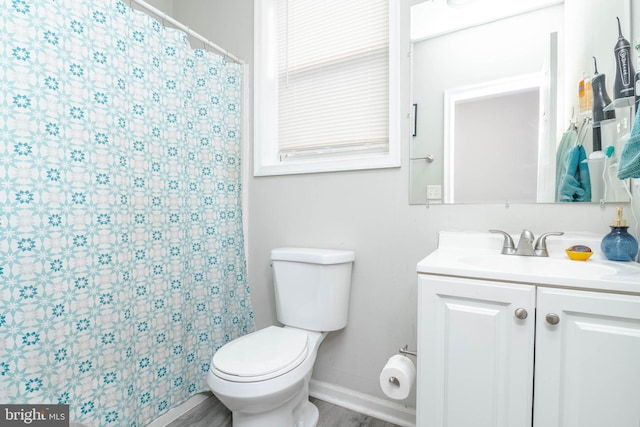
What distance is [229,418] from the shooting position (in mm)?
1490

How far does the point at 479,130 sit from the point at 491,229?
0.42 metres

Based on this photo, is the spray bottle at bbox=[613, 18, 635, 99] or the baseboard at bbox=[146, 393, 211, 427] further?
the baseboard at bbox=[146, 393, 211, 427]

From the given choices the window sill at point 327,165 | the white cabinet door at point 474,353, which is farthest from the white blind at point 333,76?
the white cabinet door at point 474,353

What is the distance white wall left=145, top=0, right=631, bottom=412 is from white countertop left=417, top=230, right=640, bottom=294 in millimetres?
61

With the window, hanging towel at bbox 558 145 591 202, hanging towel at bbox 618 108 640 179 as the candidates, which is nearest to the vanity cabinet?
hanging towel at bbox 618 108 640 179

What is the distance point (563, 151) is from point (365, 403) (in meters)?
1.41

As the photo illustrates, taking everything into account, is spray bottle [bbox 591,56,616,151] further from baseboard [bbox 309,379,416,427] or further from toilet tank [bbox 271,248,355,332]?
baseboard [bbox 309,379,416,427]

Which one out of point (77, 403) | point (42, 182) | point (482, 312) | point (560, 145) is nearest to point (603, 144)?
point (560, 145)

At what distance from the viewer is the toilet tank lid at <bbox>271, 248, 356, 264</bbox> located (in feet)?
4.76

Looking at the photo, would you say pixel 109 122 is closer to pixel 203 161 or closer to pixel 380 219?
pixel 203 161

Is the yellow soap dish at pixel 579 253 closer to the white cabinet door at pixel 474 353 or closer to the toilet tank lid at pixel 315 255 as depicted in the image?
the white cabinet door at pixel 474 353

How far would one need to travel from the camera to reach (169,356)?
1.43 meters

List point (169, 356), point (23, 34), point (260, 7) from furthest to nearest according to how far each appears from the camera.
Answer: point (260, 7) < point (169, 356) < point (23, 34)

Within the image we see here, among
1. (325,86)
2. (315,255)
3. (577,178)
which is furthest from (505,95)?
(315,255)
